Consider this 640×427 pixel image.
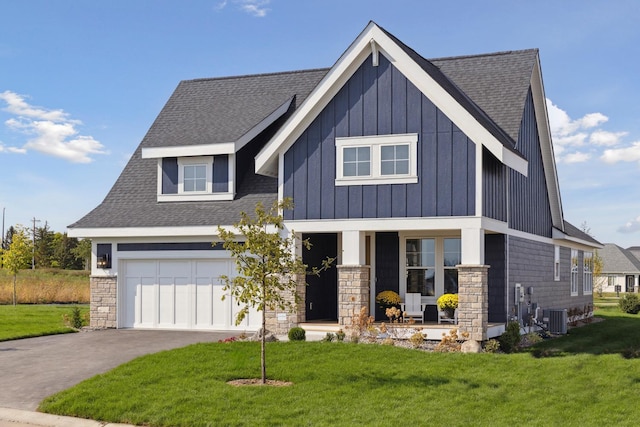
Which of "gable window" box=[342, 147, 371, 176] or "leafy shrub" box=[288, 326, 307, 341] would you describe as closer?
"leafy shrub" box=[288, 326, 307, 341]

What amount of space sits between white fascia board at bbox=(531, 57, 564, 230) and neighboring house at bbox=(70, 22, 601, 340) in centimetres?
7

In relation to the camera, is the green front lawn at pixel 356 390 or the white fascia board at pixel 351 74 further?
the white fascia board at pixel 351 74

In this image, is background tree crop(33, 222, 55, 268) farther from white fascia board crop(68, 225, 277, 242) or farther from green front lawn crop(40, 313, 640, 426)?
green front lawn crop(40, 313, 640, 426)

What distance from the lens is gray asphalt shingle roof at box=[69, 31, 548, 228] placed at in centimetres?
2256

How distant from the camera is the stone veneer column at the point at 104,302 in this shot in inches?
930

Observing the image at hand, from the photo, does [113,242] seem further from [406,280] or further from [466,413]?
[466,413]

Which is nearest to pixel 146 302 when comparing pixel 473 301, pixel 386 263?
pixel 386 263

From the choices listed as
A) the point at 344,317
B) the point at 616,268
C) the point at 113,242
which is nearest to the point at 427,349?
the point at 344,317

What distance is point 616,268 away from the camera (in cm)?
7938

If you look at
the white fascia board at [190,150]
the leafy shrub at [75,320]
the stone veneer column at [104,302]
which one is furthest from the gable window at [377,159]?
the leafy shrub at [75,320]

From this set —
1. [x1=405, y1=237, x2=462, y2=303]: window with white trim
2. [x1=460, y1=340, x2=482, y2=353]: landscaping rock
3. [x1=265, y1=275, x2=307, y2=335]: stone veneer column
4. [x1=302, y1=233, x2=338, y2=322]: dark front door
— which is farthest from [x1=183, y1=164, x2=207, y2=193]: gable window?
[x1=460, y1=340, x2=482, y2=353]: landscaping rock

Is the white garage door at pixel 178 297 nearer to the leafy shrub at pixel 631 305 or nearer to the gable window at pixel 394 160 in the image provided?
the gable window at pixel 394 160

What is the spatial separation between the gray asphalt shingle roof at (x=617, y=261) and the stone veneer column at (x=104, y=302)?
64.5m

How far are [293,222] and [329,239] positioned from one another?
2.90m
